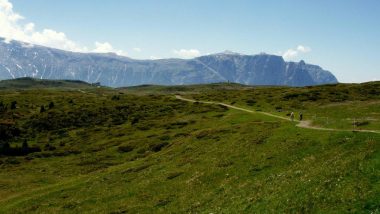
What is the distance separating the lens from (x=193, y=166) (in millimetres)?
53094

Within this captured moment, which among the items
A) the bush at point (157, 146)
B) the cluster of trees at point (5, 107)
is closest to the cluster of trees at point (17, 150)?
the bush at point (157, 146)

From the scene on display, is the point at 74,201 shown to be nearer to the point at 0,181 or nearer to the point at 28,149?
the point at 0,181

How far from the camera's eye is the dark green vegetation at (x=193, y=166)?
30312 mm

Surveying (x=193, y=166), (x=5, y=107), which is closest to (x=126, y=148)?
(x=193, y=166)

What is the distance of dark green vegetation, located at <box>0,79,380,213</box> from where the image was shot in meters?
30.3

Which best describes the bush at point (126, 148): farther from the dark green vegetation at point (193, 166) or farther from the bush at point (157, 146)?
the bush at point (157, 146)

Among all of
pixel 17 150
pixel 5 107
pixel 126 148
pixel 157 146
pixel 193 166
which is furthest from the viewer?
pixel 5 107

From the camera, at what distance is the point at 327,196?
27516 millimetres

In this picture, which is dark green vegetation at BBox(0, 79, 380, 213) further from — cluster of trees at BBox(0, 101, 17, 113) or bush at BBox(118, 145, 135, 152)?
cluster of trees at BBox(0, 101, 17, 113)

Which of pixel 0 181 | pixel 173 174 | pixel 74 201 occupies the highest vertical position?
pixel 173 174

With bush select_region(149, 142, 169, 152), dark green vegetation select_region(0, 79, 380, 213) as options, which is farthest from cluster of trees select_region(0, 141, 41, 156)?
bush select_region(149, 142, 169, 152)

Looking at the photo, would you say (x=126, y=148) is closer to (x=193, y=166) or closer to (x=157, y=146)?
(x=157, y=146)

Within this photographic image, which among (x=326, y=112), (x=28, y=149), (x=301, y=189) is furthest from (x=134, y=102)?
(x=301, y=189)

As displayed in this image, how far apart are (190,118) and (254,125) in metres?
41.7
